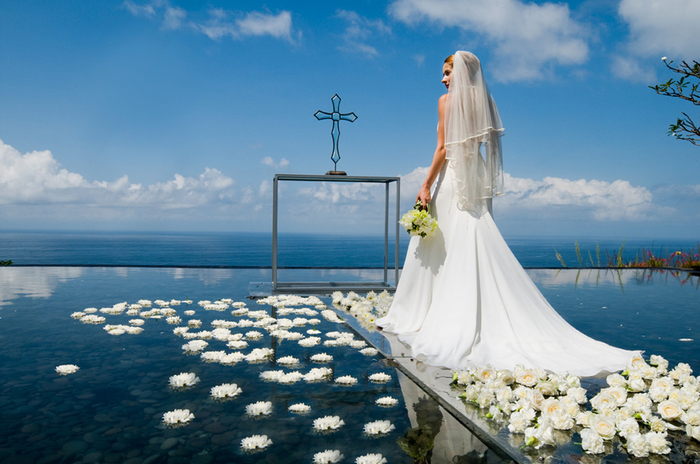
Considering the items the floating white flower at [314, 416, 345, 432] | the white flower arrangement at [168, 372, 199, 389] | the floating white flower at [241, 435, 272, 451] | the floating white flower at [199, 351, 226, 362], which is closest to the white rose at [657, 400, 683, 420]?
the floating white flower at [314, 416, 345, 432]

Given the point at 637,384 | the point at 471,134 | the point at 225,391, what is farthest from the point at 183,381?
the point at 471,134

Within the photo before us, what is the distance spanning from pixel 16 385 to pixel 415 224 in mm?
2734

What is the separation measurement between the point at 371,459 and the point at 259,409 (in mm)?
670

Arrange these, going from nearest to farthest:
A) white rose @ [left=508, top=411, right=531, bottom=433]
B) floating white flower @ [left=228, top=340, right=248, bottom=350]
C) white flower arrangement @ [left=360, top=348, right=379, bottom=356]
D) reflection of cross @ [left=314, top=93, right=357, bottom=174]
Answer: white rose @ [left=508, top=411, right=531, bottom=433], white flower arrangement @ [left=360, top=348, right=379, bottom=356], floating white flower @ [left=228, top=340, right=248, bottom=350], reflection of cross @ [left=314, top=93, right=357, bottom=174]

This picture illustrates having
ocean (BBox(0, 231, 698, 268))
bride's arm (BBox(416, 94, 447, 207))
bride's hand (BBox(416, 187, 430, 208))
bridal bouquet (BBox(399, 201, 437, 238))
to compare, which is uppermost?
bride's arm (BBox(416, 94, 447, 207))

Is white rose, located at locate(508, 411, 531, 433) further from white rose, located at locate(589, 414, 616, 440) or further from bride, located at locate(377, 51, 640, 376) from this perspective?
bride, located at locate(377, 51, 640, 376)

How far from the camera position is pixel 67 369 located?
2.78m

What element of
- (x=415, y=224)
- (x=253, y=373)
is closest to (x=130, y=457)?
(x=253, y=373)

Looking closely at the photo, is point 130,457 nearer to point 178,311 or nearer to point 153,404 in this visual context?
point 153,404

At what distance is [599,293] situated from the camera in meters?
6.75

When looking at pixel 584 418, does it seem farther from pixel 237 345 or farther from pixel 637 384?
pixel 237 345

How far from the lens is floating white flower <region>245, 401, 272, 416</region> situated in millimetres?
2134

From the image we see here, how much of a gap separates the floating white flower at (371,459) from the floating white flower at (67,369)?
1.96m

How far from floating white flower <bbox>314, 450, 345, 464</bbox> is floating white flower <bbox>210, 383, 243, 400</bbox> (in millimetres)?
781
